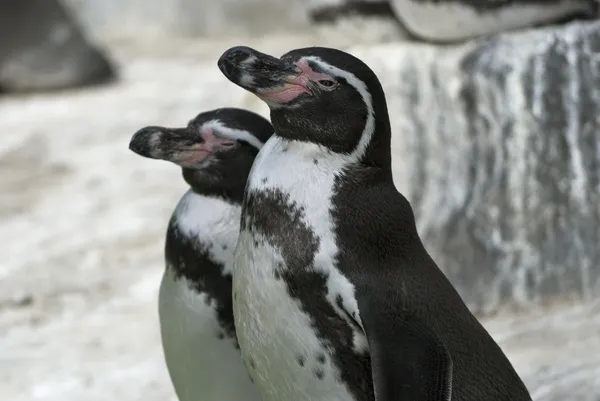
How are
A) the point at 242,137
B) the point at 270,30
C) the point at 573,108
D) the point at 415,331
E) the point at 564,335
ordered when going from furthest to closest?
the point at 270,30 < the point at 573,108 < the point at 564,335 < the point at 242,137 < the point at 415,331

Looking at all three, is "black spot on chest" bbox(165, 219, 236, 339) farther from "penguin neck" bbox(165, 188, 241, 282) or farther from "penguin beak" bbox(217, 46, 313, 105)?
"penguin beak" bbox(217, 46, 313, 105)

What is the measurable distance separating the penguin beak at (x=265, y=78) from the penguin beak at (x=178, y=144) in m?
0.22

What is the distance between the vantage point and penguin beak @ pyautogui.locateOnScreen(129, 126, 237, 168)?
1.30 m

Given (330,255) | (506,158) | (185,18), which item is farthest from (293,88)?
(185,18)

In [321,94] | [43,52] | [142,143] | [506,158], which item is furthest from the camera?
[43,52]

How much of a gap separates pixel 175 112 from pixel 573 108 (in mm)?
3210

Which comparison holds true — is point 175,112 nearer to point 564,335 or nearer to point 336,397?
point 564,335

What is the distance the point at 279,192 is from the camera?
109 cm

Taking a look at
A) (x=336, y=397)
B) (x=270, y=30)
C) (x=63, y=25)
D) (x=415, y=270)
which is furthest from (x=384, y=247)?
(x=270, y=30)

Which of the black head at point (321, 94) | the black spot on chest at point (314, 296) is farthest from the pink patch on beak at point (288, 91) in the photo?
the black spot on chest at point (314, 296)

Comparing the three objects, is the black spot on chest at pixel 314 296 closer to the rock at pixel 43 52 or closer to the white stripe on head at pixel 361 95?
the white stripe on head at pixel 361 95

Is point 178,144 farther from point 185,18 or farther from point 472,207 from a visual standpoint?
point 185,18

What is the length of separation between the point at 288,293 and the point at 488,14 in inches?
61.9

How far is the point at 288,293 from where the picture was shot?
1.07 meters
